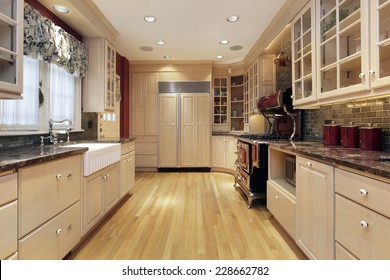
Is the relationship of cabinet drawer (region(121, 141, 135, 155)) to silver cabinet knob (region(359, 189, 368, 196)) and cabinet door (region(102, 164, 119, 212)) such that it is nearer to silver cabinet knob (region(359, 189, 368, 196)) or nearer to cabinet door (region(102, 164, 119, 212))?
cabinet door (region(102, 164, 119, 212))

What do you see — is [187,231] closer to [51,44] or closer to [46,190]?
[46,190]

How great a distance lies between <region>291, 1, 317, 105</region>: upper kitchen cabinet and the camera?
2227 mm

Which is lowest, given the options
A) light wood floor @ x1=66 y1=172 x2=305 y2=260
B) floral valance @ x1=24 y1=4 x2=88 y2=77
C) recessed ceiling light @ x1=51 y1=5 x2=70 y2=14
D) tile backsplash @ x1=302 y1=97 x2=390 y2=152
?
light wood floor @ x1=66 y1=172 x2=305 y2=260

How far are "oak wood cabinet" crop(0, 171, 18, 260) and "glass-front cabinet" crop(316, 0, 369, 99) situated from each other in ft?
7.11

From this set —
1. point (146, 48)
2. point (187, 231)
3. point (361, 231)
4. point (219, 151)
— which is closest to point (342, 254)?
point (361, 231)

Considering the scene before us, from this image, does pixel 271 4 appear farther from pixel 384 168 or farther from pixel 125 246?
pixel 125 246

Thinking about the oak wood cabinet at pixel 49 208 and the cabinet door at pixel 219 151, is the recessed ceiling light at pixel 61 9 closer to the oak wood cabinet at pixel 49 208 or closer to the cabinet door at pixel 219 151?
the oak wood cabinet at pixel 49 208

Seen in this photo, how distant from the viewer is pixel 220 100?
5.79m

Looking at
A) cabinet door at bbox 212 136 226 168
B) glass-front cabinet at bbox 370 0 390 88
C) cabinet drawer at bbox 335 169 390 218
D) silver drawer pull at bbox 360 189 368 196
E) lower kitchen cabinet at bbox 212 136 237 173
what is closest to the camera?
cabinet drawer at bbox 335 169 390 218

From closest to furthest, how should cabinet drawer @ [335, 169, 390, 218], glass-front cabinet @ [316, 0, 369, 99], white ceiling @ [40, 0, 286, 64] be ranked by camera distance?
cabinet drawer @ [335, 169, 390, 218] < glass-front cabinet @ [316, 0, 369, 99] < white ceiling @ [40, 0, 286, 64]

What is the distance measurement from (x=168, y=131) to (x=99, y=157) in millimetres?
3212

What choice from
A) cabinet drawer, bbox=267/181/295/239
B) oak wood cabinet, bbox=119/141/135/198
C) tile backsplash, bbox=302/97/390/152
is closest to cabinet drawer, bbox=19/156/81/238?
oak wood cabinet, bbox=119/141/135/198

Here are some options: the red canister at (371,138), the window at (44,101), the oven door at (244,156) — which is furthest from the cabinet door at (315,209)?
the window at (44,101)
